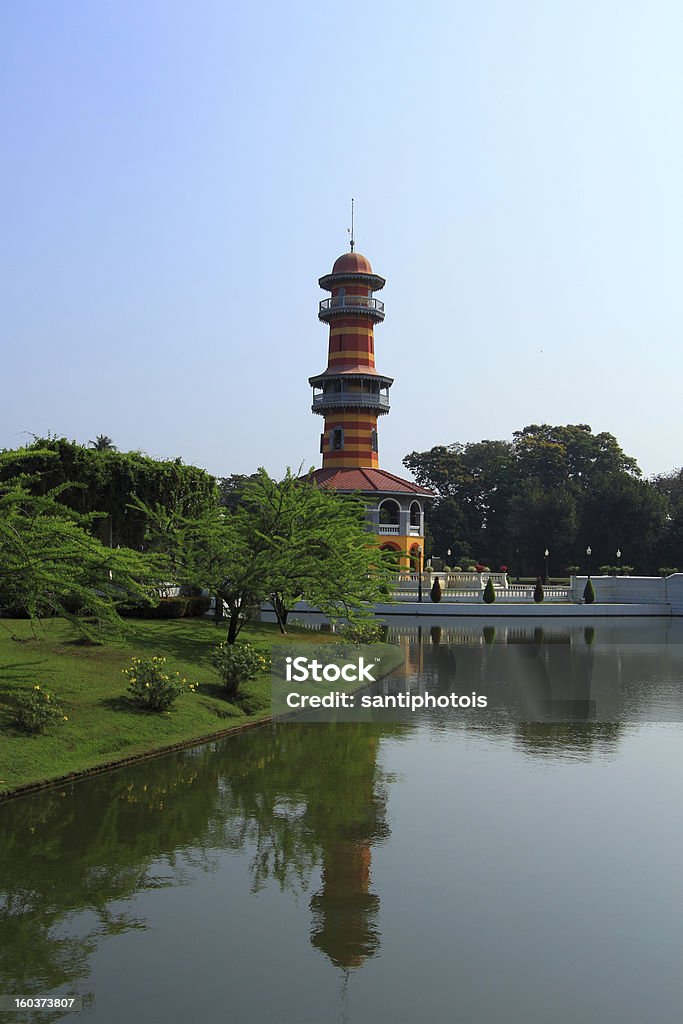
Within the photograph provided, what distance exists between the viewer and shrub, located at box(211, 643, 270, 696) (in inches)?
1051

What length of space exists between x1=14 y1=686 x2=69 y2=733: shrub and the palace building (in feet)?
177

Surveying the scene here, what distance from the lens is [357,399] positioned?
74.8m

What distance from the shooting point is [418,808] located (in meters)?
16.5

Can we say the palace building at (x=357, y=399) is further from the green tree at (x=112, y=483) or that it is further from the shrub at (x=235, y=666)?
the shrub at (x=235, y=666)

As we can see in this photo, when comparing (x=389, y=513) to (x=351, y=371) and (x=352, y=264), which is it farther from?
(x=352, y=264)

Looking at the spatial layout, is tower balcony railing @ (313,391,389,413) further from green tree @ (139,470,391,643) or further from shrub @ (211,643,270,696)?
shrub @ (211,643,270,696)

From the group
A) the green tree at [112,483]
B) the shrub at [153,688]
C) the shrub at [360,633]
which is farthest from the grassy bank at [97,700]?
the green tree at [112,483]

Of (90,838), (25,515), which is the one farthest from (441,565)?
(90,838)

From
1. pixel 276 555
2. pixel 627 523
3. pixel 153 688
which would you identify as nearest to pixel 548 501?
pixel 627 523

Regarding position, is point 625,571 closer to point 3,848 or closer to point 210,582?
point 210,582

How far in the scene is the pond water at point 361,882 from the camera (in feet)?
32.4

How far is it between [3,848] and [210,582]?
18899 millimetres

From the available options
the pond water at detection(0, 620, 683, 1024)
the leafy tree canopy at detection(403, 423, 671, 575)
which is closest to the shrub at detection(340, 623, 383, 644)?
the pond water at detection(0, 620, 683, 1024)

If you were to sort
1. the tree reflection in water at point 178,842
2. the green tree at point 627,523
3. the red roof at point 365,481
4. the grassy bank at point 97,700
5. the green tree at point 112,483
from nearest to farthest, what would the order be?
the tree reflection in water at point 178,842, the grassy bank at point 97,700, the green tree at point 112,483, the red roof at point 365,481, the green tree at point 627,523
